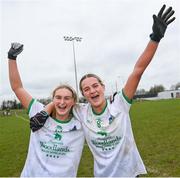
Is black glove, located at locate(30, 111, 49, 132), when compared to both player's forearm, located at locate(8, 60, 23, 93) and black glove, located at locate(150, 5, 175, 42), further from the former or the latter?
black glove, located at locate(150, 5, 175, 42)

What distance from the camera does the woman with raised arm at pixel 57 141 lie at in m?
3.82

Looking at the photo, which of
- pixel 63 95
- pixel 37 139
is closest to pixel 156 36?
pixel 63 95

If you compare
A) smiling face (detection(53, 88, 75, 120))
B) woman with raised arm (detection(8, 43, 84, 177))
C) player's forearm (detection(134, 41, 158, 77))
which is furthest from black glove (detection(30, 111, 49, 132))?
player's forearm (detection(134, 41, 158, 77))

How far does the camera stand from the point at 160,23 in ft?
12.7

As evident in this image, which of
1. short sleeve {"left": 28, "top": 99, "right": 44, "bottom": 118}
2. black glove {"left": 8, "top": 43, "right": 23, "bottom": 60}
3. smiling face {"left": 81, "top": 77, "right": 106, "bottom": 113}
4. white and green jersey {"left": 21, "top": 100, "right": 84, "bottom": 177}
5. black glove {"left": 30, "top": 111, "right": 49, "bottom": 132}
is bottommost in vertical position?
white and green jersey {"left": 21, "top": 100, "right": 84, "bottom": 177}

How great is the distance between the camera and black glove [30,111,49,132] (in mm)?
3916

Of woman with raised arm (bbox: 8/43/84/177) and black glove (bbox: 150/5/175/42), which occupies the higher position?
black glove (bbox: 150/5/175/42)

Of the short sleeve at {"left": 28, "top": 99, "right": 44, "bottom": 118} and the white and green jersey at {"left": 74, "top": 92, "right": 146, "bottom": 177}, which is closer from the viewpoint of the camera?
the white and green jersey at {"left": 74, "top": 92, "right": 146, "bottom": 177}

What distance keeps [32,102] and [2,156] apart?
353 inches

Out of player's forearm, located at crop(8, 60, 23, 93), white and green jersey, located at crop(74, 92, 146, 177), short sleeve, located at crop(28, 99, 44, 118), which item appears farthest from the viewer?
player's forearm, located at crop(8, 60, 23, 93)

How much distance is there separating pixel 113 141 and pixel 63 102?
71 centimetres

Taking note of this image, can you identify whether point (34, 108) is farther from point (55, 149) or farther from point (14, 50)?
point (14, 50)

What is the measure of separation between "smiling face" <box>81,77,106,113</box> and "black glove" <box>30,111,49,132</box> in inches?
20.4

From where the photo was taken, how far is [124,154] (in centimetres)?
381
